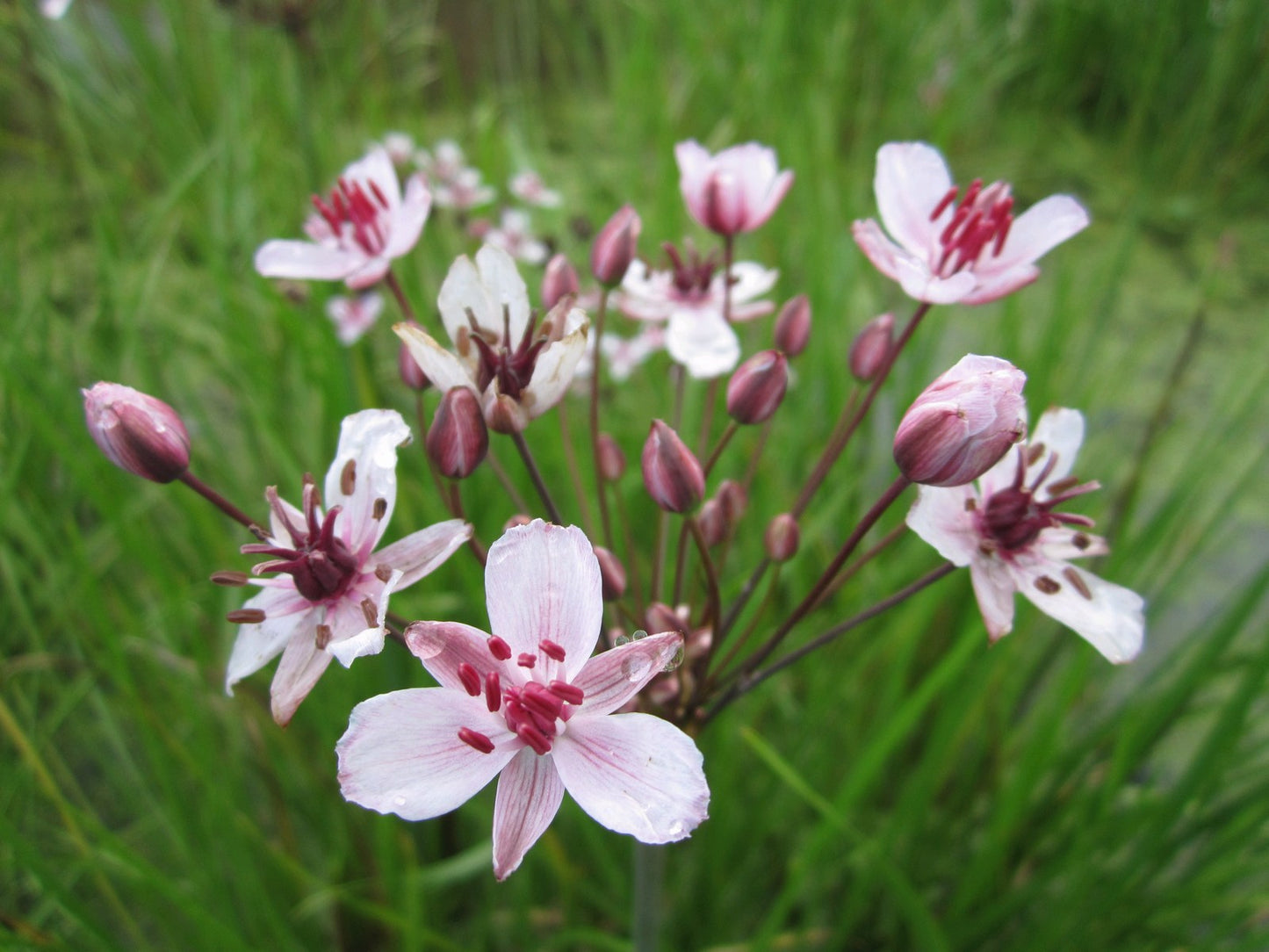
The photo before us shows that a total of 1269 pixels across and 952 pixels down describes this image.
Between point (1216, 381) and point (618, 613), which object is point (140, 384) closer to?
point (618, 613)

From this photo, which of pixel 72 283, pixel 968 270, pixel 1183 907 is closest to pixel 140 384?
pixel 72 283

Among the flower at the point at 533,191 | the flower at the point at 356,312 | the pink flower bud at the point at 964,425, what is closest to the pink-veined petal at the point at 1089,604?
the pink flower bud at the point at 964,425

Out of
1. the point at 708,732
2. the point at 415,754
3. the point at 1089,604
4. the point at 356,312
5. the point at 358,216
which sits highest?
the point at 358,216

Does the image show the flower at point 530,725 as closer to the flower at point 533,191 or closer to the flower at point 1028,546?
the flower at point 1028,546

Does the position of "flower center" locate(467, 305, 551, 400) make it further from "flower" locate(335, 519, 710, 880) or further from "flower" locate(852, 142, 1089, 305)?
"flower" locate(852, 142, 1089, 305)

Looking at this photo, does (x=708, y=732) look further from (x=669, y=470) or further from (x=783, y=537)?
(x=669, y=470)

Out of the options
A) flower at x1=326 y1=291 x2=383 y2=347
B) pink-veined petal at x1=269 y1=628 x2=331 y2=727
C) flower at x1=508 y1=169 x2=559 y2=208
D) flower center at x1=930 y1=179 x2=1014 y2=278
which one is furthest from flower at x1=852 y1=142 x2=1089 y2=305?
flower at x1=508 y1=169 x2=559 y2=208

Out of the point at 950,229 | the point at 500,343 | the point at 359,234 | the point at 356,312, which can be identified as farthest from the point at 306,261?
the point at 356,312

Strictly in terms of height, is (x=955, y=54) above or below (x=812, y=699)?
above

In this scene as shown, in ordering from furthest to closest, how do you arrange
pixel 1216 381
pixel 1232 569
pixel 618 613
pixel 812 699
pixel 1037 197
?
pixel 1037 197 → pixel 1216 381 → pixel 1232 569 → pixel 812 699 → pixel 618 613
